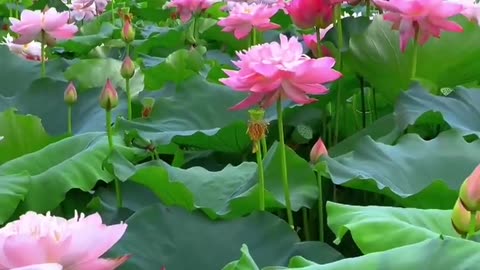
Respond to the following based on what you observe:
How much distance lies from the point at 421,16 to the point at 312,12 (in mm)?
194

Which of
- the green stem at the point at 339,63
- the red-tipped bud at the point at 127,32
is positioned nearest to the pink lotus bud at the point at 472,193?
the green stem at the point at 339,63

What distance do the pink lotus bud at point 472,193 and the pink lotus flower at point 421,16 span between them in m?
0.59

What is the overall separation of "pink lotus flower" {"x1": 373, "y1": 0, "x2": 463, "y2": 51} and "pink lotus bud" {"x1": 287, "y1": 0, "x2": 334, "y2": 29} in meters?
0.11

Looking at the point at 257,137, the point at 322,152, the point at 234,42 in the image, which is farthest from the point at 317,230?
the point at 234,42

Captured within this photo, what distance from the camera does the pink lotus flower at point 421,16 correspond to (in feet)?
3.91

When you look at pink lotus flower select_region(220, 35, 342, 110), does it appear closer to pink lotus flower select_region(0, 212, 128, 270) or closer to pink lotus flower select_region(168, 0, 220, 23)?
pink lotus flower select_region(0, 212, 128, 270)

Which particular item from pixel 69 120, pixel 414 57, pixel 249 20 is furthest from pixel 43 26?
pixel 414 57

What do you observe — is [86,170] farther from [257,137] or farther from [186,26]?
[186,26]

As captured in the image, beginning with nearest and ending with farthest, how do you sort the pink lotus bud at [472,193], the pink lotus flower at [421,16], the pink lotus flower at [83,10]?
the pink lotus bud at [472,193] < the pink lotus flower at [421,16] < the pink lotus flower at [83,10]

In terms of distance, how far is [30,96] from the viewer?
1.52m

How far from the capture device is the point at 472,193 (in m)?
0.64

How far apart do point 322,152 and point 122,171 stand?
0.76 ft

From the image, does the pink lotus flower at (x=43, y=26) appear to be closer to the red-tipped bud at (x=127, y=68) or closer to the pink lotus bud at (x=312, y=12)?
the red-tipped bud at (x=127, y=68)

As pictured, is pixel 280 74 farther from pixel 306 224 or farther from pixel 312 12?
pixel 312 12
